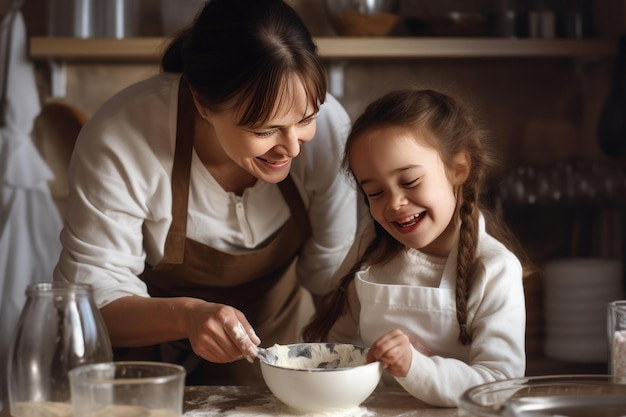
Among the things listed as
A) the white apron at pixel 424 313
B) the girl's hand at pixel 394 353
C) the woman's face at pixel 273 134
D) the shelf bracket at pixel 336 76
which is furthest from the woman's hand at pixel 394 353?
the shelf bracket at pixel 336 76

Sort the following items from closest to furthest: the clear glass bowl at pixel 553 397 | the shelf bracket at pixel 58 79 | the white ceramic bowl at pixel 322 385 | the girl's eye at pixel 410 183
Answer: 1. the clear glass bowl at pixel 553 397
2. the white ceramic bowl at pixel 322 385
3. the girl's eye at pixel 410 183
4. the shelf bracket at pixel 58 79

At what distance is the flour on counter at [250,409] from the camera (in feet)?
3.53

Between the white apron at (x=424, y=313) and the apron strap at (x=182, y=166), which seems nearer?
the white apron at (x=424, y=313)

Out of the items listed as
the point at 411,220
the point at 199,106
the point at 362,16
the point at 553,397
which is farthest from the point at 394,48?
the point at 553,397

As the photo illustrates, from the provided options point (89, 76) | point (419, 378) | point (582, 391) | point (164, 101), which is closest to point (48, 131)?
point (89, 76)

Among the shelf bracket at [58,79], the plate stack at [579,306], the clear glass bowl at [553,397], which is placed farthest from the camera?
the shelf bracket at [58,79]

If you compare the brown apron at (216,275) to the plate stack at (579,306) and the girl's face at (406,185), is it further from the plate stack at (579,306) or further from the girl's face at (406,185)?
the plate stack at (579,306)

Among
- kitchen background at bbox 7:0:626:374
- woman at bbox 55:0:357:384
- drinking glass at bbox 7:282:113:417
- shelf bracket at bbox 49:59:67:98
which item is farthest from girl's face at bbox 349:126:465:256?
shelf bracket at bbox 49:59:67:98

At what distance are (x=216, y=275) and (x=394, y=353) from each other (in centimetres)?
59

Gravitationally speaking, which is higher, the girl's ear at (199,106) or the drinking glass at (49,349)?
the girl's ear at (199,106)

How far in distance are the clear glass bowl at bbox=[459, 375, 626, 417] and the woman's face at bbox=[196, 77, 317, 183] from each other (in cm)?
54

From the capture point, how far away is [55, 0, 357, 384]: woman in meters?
1.29

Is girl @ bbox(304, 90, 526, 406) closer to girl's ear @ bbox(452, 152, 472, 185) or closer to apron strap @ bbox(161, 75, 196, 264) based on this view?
girl's ear @ bbox(452, 152, 472, 185)

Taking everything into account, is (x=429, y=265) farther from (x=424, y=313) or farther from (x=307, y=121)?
(x=307, y=121)
